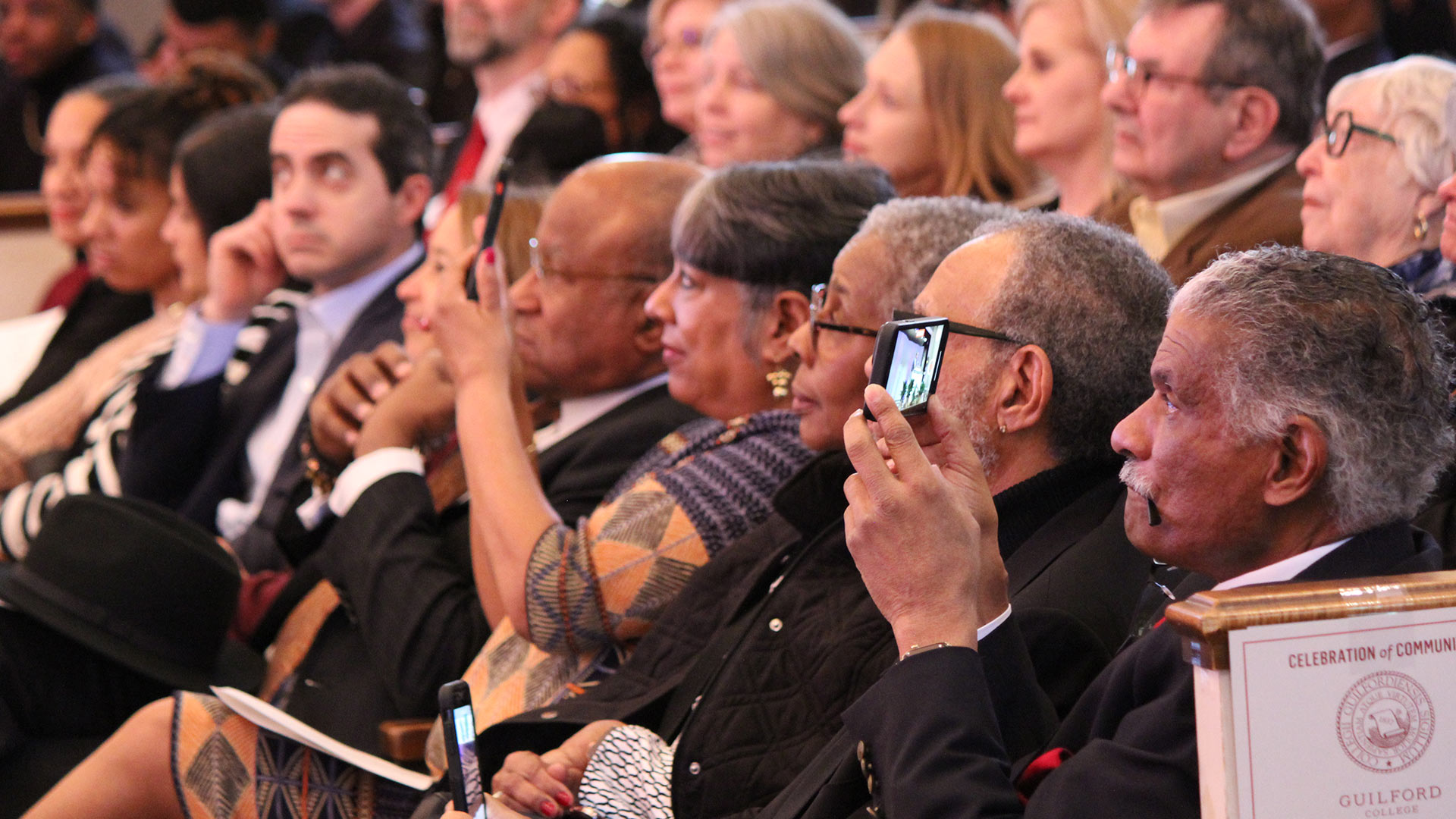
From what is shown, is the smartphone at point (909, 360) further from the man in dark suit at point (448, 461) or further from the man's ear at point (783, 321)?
the man in dark suit at point (448, 461)

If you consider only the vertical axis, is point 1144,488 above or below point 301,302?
above

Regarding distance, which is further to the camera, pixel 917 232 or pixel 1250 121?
pixel 1250 121

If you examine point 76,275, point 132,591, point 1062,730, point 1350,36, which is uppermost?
point 1350,36

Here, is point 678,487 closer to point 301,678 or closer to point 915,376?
point 915,376

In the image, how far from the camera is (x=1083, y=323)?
1.80 metres

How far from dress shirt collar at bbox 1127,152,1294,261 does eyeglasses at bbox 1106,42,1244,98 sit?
0.55ft

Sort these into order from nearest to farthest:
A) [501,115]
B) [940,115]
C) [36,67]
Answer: [940,115]
[501,115]
[36,67]

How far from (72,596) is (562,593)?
985 millimetres

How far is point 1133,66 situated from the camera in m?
2.88

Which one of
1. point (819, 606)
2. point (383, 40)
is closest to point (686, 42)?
point (383, 40)

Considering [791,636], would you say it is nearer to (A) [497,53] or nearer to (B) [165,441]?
(B) [165,441]

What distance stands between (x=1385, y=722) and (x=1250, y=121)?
5.92 ft

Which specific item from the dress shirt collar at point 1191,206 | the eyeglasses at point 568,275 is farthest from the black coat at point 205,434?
the dress shirt collar at point 1191,206

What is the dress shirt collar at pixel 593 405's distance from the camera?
273cm
